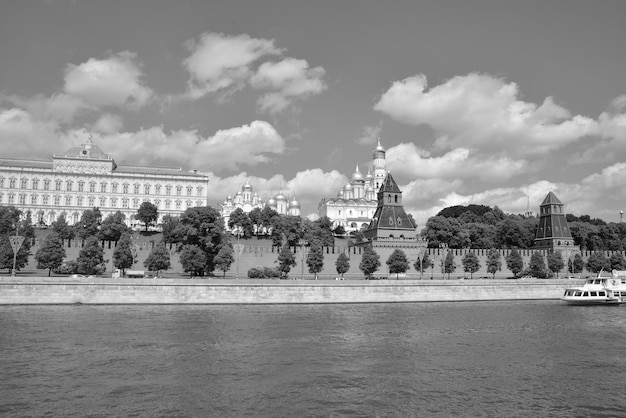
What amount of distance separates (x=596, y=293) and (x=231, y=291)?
3054 centimetres

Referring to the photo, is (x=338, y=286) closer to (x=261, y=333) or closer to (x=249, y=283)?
(x=249, y=283)

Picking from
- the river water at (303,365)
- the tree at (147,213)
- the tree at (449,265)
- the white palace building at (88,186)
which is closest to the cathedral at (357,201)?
the white palace building at (88,186)

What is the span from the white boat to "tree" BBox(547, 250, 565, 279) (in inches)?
666

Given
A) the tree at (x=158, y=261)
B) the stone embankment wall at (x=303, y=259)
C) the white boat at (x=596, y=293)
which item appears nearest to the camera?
the white boat at (x=596, y=293)

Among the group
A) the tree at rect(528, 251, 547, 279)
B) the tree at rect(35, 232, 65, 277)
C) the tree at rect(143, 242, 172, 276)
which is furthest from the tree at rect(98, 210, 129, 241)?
the tree at rect(528, 251, 547, 279)

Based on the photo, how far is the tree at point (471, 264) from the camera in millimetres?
61969

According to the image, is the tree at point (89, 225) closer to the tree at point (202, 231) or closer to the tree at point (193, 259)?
the tree at point (202, 231)

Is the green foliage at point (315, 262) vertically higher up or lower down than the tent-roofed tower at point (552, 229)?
lower down

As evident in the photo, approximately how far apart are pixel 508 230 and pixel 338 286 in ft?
158

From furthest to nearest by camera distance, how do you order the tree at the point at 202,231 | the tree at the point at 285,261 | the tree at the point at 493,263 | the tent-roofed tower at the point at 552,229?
the tent-roofed tower at the point at 552,229, the tree at the point at 493,263, the tree at the point at 202,231, the tree at the point at 285,261

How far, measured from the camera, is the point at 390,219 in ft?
228

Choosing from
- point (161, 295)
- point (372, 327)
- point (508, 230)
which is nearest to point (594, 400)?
point (372, 327)

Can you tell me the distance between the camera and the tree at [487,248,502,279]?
63047mm

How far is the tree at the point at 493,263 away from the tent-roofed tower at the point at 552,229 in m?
14.9
